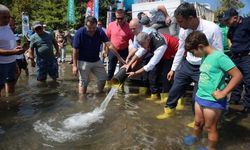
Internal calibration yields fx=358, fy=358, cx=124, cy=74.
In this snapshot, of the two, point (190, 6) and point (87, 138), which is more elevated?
point (190, 6)

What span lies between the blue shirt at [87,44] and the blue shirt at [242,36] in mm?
2971

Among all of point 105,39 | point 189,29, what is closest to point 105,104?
point 105,39

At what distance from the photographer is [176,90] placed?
19.1 feet

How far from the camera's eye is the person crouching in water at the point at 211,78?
13.3 ft

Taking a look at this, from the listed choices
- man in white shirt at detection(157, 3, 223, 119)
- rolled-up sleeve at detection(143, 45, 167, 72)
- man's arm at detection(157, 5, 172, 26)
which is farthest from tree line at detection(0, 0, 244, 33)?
man in white shirt at detection(157, 3, 223, 119)

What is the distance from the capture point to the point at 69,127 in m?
5.73

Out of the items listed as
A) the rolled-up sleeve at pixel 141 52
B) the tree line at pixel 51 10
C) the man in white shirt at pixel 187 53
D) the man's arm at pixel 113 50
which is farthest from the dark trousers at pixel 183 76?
the tree line at pixel 51 10

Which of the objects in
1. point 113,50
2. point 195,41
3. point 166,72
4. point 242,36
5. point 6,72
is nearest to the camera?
point 195,41

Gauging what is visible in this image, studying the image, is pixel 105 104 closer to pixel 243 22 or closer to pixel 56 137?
pixel 56 137

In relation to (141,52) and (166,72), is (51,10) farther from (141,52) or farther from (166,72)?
(166,72)

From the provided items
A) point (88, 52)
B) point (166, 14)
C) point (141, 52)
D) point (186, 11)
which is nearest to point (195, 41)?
point (186, 11)

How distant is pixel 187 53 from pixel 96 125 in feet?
6.14

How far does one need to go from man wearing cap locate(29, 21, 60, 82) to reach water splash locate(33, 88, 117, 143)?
364 cm

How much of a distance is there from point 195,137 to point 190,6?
6.05 ft
